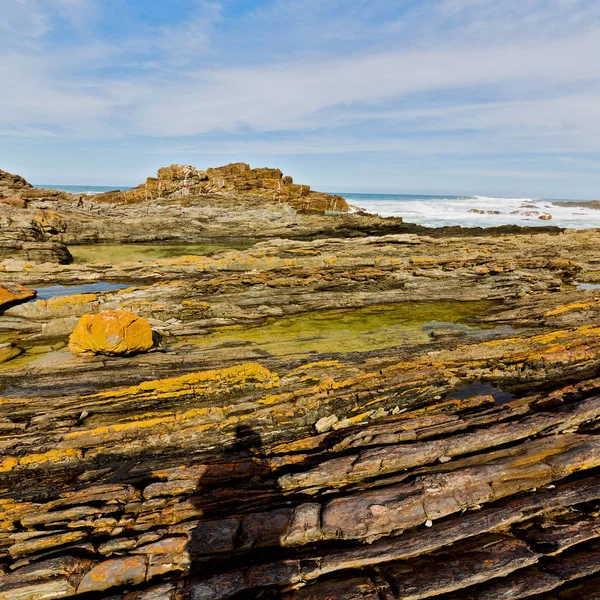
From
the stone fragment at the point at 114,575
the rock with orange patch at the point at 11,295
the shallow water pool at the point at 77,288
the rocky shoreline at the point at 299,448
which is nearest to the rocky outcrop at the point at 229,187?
the shallow water pool at the point at 77,288

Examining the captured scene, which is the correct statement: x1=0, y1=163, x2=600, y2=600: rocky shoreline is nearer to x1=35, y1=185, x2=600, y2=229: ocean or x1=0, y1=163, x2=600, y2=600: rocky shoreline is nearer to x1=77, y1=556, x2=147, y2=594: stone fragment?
x1=77, y1=556, x2=147, y2=594: stone fragment

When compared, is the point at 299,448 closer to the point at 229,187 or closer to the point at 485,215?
the point at 229,187

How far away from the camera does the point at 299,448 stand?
27.3ft

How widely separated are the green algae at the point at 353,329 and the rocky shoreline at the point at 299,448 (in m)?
0.15

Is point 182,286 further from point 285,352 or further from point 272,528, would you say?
point 272,528

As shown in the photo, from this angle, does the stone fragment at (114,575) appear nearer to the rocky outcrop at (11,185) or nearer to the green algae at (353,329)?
the green algae at (353,329)

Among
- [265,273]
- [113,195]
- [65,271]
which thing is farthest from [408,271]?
[113,195]

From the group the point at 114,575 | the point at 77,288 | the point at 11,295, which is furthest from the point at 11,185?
the point at 114,575

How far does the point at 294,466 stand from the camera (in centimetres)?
768

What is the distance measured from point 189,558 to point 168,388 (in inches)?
238

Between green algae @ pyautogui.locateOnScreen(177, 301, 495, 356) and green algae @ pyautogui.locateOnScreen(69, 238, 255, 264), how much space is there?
76.3 ft

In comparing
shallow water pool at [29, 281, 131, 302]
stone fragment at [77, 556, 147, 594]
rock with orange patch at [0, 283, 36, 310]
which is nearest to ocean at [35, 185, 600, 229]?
shallow water pool at [29, 281, 131, 302]

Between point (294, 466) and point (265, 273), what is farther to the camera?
point (265, 273)

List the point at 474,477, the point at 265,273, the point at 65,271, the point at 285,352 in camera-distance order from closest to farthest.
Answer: the point at 474,477
the point at 285,352
the point at 265,273
the point at 65,271
